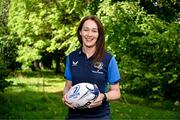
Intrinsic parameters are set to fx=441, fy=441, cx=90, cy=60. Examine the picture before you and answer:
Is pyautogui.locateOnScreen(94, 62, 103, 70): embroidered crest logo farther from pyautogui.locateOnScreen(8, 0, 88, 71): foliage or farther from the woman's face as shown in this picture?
pyautogui.locateOnScreen(8, 0, 88, 71): foliage

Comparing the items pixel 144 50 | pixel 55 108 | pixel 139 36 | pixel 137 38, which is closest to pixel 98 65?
pixel 55 108

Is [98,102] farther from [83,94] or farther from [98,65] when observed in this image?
[98,65]

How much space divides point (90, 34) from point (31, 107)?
10.0 metres

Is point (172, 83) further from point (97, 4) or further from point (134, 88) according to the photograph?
point (97, 4)

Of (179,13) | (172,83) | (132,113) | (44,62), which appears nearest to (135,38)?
(172,83)

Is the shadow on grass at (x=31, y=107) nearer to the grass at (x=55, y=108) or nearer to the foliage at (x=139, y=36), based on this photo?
the grass at (x=55, y=108)

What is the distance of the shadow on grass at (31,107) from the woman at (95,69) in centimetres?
780

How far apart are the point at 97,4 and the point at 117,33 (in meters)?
3.44

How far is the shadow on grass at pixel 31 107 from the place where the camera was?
12.5 m

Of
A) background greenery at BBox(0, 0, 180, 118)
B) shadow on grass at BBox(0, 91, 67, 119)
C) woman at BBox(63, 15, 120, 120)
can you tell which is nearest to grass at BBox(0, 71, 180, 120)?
shadow on grass at BBox(0, 91, 67, 119)

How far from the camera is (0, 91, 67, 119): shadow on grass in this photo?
12542mm

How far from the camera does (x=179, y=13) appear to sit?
854 inches

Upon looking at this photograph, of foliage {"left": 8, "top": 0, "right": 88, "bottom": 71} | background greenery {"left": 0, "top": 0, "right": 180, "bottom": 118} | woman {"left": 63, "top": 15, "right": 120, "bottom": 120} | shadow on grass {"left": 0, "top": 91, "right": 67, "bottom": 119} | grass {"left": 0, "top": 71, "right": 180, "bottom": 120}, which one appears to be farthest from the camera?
foliage {"left": 8, "top": 0, "right": 88, "bottom": 71}

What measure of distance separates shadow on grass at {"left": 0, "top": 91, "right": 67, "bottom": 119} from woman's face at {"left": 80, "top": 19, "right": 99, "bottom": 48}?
791 cm
